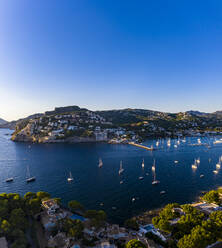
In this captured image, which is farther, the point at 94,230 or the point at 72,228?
the point at 94,230

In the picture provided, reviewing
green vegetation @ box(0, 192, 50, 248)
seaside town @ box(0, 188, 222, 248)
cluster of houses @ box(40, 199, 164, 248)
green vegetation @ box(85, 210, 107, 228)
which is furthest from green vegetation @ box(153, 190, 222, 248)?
green vegetation @ box(0, 192, 50, 248)

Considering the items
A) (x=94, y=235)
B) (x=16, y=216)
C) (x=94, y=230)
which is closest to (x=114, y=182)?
(x=94, y=230)

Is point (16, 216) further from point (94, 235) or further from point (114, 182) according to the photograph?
point (114, 182)

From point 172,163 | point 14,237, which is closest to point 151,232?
point 14,237

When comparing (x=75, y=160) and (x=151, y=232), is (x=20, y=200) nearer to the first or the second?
(x=151, y=232)

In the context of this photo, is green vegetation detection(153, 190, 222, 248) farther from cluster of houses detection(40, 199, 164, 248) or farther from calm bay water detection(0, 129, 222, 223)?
calm bay water detection(0, 129, 222, 223)

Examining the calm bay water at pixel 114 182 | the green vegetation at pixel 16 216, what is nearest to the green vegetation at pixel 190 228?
the calm bay water at pixel 114 182

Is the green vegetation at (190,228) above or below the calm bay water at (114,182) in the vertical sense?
above

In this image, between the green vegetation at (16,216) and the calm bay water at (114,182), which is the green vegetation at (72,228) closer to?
the green vegetation at (16,216)

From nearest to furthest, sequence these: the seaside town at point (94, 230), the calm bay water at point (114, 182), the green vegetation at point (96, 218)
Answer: the seaside town at point (94, 230) < the green vegetation at point (96, 218) < the calm bay water at point (114, 182)
